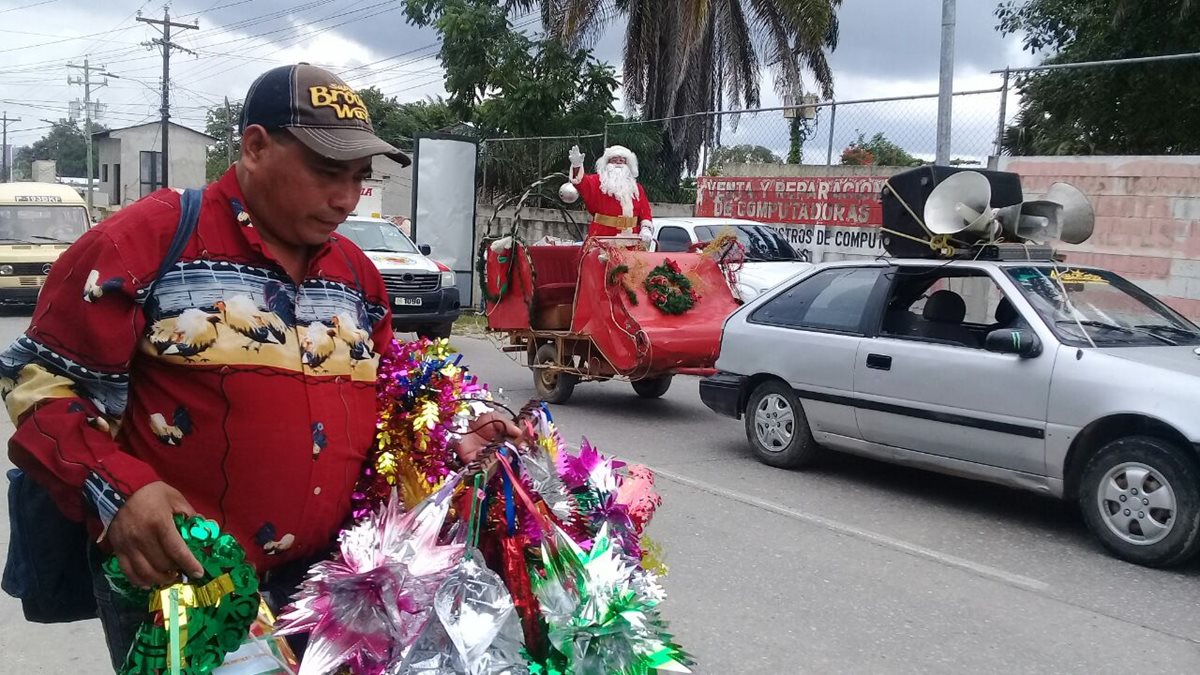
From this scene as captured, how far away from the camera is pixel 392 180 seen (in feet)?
104

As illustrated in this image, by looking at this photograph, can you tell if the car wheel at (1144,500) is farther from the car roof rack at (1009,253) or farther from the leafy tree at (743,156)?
the leafy tree at (743,156)

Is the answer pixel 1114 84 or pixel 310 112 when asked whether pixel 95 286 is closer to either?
pixel 310 112

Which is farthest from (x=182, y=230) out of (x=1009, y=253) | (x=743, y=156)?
(x=743, y=156)

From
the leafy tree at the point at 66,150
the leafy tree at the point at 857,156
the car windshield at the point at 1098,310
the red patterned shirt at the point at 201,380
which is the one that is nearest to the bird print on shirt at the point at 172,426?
the red patterned shirt at the point at 201,380

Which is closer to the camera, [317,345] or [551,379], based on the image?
[317,345]

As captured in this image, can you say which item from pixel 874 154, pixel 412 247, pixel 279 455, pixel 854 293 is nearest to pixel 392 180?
pixel 412 247

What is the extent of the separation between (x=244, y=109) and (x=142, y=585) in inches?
37.4

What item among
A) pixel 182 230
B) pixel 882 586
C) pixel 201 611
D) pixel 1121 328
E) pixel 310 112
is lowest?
pixel 882 586

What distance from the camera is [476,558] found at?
2.03 metres

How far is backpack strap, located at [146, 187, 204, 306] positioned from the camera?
194 centimetres

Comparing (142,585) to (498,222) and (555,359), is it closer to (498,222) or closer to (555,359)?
(555,359)

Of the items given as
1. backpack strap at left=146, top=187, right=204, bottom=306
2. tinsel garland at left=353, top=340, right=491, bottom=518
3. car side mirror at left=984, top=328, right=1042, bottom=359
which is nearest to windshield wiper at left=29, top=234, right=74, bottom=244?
car side mirror at left=984, top=328, right=1042, bottom=359

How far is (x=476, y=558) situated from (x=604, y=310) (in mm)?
7270

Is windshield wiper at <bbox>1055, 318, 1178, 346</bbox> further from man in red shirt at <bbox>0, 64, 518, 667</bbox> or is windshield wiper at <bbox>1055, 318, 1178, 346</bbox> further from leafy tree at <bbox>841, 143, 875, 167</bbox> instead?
leafy tree at <bbox>841, 143, 875, 167</bbox>
